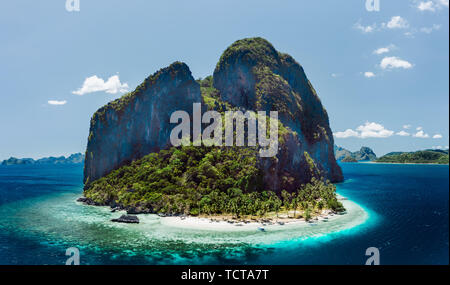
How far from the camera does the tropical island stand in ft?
259

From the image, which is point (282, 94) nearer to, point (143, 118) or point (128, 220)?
point (143, 118)

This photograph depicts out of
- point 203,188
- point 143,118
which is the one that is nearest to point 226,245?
point 203,188

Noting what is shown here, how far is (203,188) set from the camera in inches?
3275

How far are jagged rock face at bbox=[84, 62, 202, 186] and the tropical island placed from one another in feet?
1.57

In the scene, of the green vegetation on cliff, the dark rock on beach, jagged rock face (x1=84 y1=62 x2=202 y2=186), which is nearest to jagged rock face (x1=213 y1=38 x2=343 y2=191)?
the green vegetation on cliff

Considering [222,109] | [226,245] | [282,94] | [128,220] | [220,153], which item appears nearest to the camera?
[226,245]

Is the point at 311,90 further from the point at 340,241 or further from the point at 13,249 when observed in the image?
the point at 13,249

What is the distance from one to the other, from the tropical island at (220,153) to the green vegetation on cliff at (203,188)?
35 centimetres

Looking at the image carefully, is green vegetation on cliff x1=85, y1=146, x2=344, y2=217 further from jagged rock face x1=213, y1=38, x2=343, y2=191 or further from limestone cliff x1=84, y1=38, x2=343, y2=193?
jagged rock face x1=213, y1=38, x2=343, y2=191

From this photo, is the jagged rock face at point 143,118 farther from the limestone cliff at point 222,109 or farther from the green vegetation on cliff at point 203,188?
the green vegetation on cliff at point 203,188

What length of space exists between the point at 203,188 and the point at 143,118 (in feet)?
182

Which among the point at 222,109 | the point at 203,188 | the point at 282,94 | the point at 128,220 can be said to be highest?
the point at 282,94

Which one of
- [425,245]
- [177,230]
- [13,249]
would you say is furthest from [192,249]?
[425,245]
